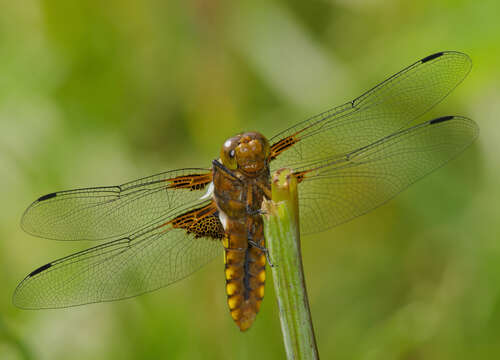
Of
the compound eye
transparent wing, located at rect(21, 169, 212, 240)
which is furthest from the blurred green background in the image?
the compound eye

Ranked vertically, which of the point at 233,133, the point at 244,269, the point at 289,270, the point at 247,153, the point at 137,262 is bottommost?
the point at 289,270

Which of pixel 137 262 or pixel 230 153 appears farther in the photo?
pixel 137 262

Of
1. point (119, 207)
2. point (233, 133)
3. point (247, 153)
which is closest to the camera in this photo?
point (247, 153)

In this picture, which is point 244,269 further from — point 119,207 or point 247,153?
point 119,207

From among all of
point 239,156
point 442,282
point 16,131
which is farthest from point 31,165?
point 442,282

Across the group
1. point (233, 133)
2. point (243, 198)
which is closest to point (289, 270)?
point (243, 198)

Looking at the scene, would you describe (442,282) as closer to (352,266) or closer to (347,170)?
(352,266)

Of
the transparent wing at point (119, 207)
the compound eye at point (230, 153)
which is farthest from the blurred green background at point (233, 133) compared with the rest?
the compound eye at point (230, 153)

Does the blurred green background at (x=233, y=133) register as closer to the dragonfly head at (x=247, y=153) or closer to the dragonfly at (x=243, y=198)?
the dragonfly at (x=243, y=198)
